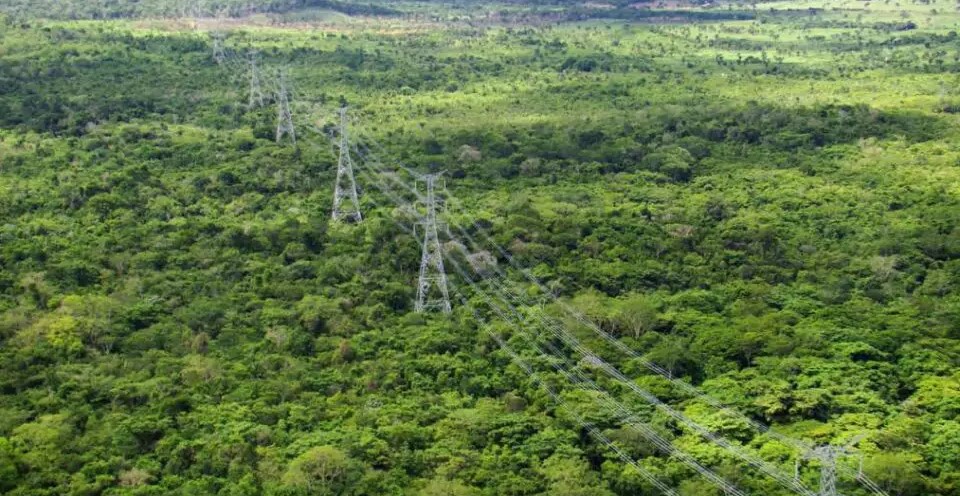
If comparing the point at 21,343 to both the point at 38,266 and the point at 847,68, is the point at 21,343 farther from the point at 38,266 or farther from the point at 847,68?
the point at 847,68

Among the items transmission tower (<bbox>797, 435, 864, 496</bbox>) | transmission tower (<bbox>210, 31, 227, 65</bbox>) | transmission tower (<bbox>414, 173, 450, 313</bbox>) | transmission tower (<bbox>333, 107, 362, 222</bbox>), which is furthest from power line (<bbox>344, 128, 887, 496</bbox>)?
transmission tower (<bbox>210, 31, 227, 65</bbox>)

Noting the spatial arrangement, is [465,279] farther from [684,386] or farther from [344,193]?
[684,386]

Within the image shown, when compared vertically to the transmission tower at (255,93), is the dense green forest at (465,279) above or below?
below

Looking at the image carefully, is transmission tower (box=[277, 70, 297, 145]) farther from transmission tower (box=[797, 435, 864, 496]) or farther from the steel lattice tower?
transmission tower (box=[797, 435, 864, 496])

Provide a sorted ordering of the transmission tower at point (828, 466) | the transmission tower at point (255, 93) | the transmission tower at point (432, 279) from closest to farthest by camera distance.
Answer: the transmission tower at point (828, 466)
the transmission tower at point (432, 279)
the transmission tower at point (255, 93)

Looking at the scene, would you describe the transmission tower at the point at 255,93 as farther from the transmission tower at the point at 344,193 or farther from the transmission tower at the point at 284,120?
the transmission tower at the point at 344,193

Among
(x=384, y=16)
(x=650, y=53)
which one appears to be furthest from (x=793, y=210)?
(x=384, y=16)

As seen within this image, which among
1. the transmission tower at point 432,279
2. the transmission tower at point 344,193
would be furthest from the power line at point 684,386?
the transmission tower at point 344,193

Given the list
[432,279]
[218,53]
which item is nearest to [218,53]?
[218,53]
